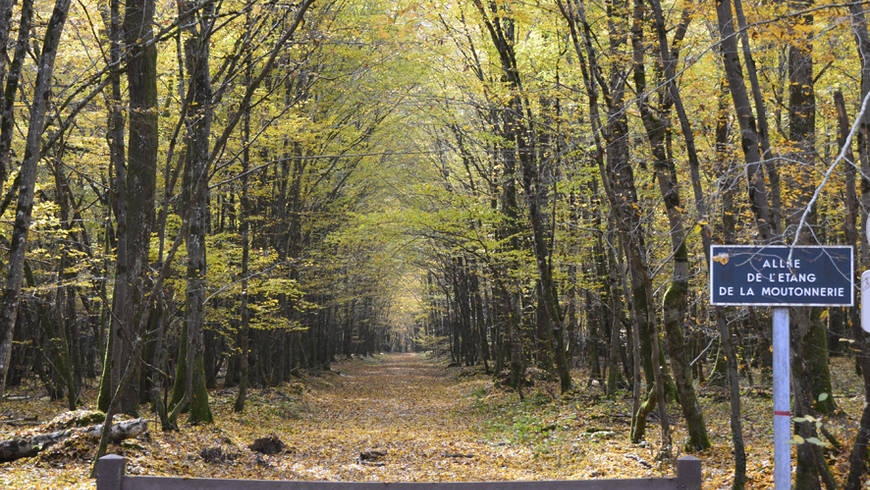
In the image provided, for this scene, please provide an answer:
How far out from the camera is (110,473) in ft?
15.2

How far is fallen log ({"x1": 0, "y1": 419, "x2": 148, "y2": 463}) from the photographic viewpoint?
9508 millimetres

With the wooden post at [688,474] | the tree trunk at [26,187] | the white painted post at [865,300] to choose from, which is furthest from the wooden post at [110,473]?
the white painted post at [865,300]

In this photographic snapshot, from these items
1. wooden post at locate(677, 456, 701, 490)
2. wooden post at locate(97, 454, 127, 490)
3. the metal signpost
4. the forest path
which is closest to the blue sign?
the metal signpost

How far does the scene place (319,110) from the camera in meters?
21.8

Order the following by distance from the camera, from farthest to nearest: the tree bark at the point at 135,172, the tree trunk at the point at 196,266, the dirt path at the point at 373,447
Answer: the tree trunk at the point at 196,266
the tree bark at the point at 135,172
the dirt path at the point at 373,447

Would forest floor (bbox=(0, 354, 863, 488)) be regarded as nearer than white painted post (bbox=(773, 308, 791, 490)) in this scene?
No

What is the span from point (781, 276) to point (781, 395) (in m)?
0.88

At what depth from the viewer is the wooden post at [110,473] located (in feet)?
15.2

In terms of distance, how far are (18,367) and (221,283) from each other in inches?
522

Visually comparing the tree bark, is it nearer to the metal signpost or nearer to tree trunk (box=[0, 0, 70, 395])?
tree trunk (box=[0, 0, 70, 395])

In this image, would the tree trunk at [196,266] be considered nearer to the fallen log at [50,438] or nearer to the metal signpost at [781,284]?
the fallen log at [50,438]

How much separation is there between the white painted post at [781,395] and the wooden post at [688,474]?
0.69 m

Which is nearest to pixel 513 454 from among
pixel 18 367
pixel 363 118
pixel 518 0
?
pixel 518 0

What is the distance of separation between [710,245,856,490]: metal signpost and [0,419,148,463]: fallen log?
9.24m
